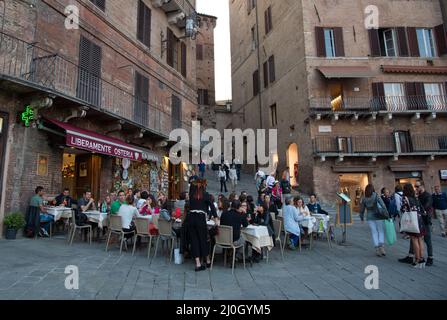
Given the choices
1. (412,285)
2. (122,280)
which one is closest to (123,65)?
(122,280)

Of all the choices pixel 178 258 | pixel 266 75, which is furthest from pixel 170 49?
pixel 178 258

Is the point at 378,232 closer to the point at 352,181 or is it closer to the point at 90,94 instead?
the point at 90,94

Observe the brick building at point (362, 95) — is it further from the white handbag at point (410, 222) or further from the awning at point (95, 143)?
the white handbag at point (410, 222)

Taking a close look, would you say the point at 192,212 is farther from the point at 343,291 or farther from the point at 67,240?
the point at 67,240

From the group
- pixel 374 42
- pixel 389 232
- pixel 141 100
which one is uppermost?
pixel 374 42

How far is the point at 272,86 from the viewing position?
2302 cm

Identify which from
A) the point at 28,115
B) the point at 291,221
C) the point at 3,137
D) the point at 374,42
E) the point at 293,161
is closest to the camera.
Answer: the point at 291,221

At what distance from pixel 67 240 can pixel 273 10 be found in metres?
21.6

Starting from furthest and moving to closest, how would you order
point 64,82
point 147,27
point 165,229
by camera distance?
1. point 147,27
2. point 64,82
3. point 165,229

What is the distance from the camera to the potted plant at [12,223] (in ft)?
26.1

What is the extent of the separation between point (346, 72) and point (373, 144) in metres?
4.64

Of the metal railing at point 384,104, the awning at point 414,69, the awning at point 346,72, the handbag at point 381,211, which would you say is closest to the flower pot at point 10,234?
the handbag at point 381,211

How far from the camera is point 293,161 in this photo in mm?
20719
